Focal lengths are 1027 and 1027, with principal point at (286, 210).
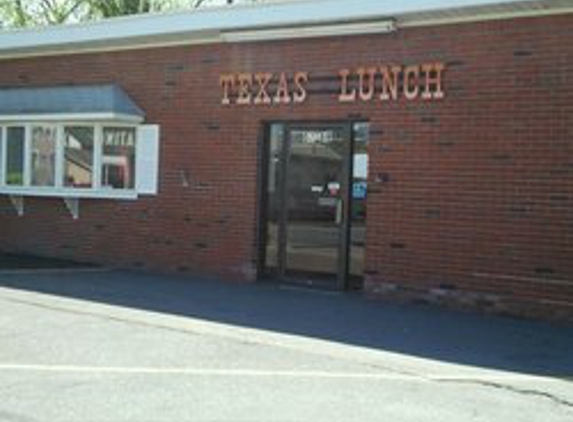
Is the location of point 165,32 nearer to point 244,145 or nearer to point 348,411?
point 244,145

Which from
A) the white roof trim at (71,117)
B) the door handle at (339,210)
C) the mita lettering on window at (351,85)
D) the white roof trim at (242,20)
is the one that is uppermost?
the white roof trim at (242,20)

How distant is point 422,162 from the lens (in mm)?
12805

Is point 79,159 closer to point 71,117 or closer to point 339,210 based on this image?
point 71,117

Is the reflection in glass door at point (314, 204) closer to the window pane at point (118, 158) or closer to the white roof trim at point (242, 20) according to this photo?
the white roof trim at point (242, 20)

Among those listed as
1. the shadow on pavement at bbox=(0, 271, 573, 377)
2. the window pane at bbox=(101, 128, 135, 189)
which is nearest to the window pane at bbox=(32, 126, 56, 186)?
the window pane at bbox=(101, 128, 135, 189)

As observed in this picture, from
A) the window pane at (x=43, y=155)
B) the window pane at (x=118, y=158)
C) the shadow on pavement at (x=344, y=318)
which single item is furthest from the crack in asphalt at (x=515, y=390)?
the window pane at (x=43, y=155)

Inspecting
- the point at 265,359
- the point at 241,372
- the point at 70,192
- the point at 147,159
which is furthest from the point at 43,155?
the point at 241,372

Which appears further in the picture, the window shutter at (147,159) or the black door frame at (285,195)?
the window shutter at (147,159)

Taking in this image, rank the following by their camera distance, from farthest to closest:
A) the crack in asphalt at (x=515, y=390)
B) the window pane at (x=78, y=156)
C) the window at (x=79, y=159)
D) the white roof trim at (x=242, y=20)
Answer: the window pane at (x=78, y=156) → the window at (x=79, y=159) → the white roof trim at (x=242, y=20) → the crack in asphalt at (x=515, y=390)

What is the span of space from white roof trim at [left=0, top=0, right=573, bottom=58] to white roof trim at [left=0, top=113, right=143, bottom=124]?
1151 mm

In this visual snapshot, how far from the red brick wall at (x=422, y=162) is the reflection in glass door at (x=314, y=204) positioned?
289mm

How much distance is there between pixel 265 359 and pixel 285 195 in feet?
18.3

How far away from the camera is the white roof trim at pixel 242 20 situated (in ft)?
39.3

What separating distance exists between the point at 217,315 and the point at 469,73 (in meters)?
4.22
